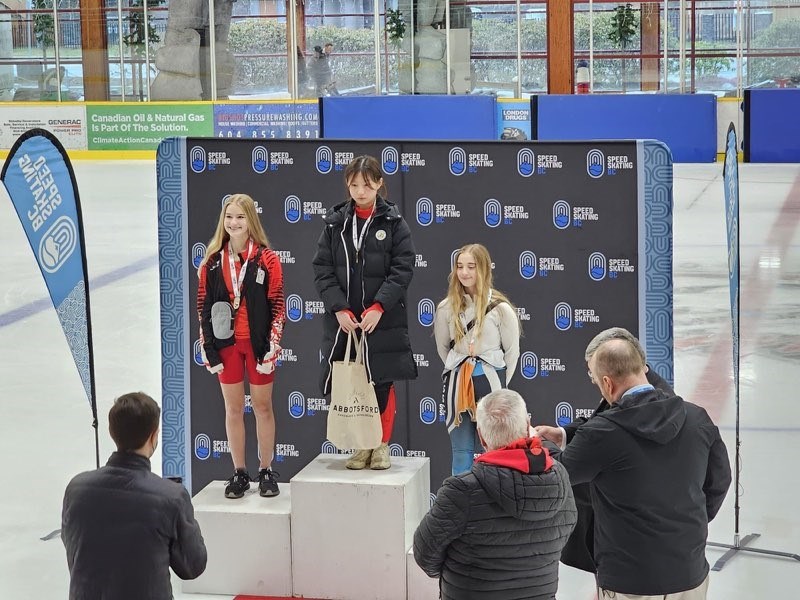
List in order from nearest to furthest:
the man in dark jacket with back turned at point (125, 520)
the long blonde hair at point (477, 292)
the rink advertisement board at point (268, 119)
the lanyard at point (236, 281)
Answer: the man in dark jacket with back turned at point (125, 520) → the long blonde hair at point (477, 292) → the lanyard at point (236, 281) → the rink advertisement board at point (268, 119)

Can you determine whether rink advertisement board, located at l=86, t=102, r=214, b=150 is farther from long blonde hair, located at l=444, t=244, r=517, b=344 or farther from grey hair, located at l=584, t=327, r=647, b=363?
grey hair, located at l=584, t=327, r=647, b=363

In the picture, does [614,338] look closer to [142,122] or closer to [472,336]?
[472,336]

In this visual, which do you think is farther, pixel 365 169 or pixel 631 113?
pixel 631 113

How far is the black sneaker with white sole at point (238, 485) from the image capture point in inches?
210

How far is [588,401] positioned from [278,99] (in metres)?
18.4

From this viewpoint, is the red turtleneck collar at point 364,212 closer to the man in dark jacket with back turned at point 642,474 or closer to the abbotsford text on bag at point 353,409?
the abbotsford text on bag at point 353,409

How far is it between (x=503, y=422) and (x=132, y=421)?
3.31ft

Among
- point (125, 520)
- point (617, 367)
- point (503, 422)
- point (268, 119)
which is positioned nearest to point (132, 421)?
point (125, 520)

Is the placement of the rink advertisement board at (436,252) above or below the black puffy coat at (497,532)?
above

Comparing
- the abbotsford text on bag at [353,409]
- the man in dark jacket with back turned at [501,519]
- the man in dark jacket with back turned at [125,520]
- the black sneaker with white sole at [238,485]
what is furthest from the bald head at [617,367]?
the black sneaker with white sole at [238,485]

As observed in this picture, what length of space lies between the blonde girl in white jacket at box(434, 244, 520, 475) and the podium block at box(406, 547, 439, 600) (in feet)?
2.00

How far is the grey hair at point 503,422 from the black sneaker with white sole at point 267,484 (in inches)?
86.3

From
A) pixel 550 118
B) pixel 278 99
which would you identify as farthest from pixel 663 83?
pixel 278 99

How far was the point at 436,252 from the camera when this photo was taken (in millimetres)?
5523
